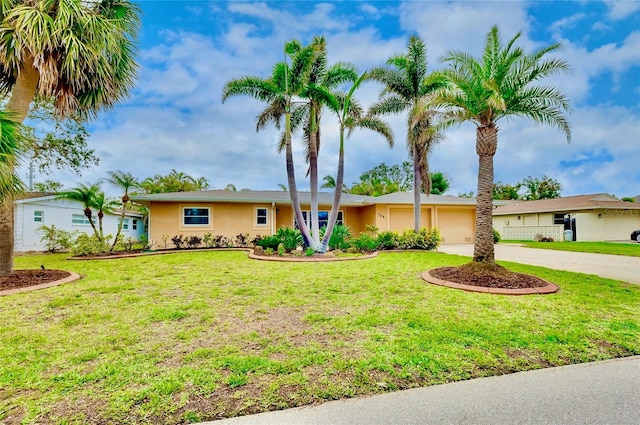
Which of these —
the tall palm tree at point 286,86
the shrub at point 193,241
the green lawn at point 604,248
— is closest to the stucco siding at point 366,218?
the tall palm tree at point 286,86

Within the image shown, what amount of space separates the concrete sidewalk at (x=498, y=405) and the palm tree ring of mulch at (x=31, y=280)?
7243mm

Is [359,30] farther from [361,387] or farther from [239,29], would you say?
[361,387]

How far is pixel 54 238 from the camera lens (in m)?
15.6

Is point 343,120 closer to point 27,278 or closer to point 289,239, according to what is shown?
point 289,239

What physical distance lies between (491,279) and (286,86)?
30.8ft

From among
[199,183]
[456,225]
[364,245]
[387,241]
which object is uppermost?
[199,183]

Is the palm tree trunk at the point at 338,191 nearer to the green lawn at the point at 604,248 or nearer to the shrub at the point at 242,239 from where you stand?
the shrub at the point at 242,239

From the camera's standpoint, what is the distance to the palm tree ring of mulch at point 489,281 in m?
6.12

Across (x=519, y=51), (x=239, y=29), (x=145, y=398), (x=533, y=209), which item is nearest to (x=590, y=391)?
(x=145, y=398)

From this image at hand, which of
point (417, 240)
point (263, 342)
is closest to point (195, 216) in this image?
point (417, 240)

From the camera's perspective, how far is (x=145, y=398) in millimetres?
2510

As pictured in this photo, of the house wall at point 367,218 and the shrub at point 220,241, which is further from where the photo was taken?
the house wall at point 367,218

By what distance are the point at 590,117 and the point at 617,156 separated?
6.40m

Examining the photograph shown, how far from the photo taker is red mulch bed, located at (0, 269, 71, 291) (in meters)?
6.82
